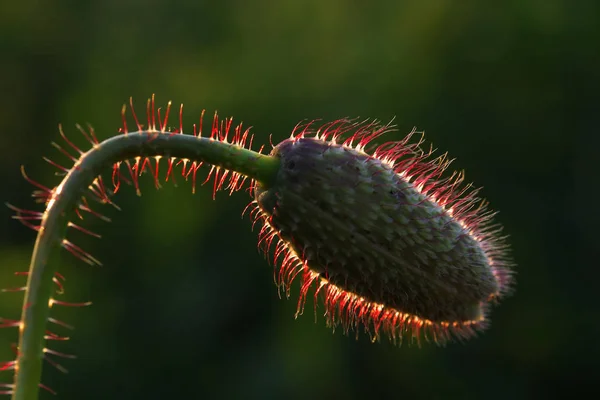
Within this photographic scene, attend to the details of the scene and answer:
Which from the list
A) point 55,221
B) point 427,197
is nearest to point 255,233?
point 427,197

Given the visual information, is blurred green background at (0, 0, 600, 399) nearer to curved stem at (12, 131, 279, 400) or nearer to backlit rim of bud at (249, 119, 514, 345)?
backlit rim of bud at (249, 119, 514, 345)

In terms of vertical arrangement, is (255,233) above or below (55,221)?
above

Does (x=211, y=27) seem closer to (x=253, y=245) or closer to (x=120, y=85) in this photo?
(x=120, y=85)

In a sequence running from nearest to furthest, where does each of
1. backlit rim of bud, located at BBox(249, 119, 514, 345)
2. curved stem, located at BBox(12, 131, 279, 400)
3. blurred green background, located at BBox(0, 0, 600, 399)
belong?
curved stem, located at BBox(12, 131, 279, 400) < backlit rim of bud, located at BBox(249, 119, 514, 345) < blurred green background, located at BBox(0, 0, 600, 399)

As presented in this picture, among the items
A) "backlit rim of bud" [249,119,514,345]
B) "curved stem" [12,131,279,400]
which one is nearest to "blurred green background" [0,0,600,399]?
"backlit rim of bud" [249,119,514,345]

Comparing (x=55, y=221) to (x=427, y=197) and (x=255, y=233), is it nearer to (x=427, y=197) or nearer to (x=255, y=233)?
(x=427, y=197)
